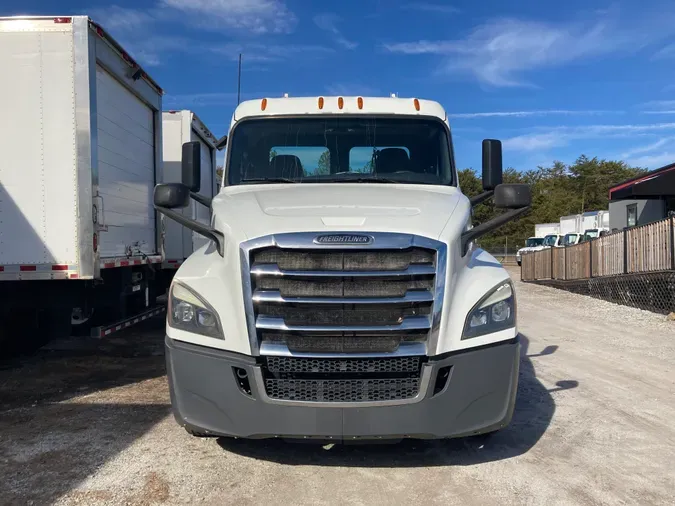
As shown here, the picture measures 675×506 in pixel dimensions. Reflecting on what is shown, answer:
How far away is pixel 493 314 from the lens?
358 cm

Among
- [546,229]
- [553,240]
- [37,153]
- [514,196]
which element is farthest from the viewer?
[546,229]

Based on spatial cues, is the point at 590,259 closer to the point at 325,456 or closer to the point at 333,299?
the point at 325,456

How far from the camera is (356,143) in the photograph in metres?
5.14

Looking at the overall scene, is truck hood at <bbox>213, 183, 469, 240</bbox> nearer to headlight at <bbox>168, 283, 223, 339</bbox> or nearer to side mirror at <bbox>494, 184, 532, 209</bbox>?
side mirror at <bbox>494, 184, 532, 209</bbox>

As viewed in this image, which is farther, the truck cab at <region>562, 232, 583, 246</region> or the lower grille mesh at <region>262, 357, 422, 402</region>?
the truck cab at <region>562, 232, 583, 246</region>

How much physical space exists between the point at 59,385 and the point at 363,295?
414 centimetres

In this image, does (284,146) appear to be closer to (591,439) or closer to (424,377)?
(424,377)

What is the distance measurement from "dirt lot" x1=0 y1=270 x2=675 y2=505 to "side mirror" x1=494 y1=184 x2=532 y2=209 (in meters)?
1.81

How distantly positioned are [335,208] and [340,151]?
1390 mm

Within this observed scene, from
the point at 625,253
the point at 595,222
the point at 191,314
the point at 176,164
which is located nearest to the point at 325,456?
the point at 191,314

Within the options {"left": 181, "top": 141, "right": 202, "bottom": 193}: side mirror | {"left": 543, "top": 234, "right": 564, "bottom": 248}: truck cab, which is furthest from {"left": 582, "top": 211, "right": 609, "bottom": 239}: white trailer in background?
{"left": 181, "top": 141, "right": 202, "bottom": 193}: side mirror

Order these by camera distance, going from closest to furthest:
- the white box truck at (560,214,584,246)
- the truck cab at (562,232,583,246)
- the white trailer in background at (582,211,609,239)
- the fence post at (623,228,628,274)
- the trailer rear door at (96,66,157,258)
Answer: the trailer rear door at (96,66,157,258), the fence post at (623,228,628,274), the white trailer in background at (582,211,609,239), the truck cab at (562,232,583,246), the white box truck at (560,214,584,246)

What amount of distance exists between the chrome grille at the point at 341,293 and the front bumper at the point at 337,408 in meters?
0.29

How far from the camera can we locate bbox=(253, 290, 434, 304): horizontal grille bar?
346 cm
